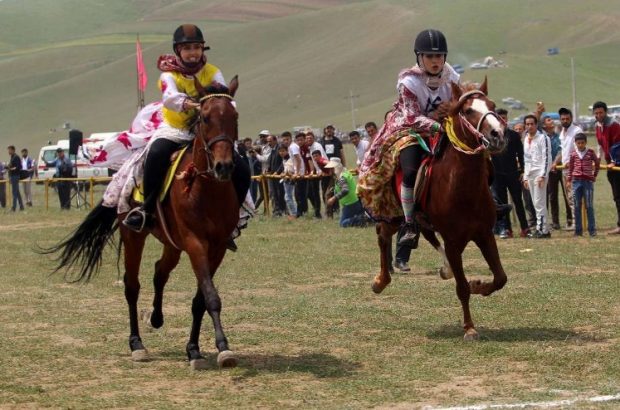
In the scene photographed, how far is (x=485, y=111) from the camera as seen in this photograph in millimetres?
9891

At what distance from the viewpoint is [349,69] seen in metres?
122

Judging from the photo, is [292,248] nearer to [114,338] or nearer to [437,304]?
[437,304]

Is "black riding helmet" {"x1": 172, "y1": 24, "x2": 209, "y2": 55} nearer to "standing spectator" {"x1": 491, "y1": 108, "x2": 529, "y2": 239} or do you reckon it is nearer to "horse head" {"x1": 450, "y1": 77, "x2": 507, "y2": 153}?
"horse head" {"x1": 450, "y1": 77, "x2": 507, "y2": 153}

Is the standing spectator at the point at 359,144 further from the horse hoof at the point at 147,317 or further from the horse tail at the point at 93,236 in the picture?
the horse hoof at the point at 147,317

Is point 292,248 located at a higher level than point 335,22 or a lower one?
lower

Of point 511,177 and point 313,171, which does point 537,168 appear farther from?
point 313,171

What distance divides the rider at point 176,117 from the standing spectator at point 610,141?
1123cm

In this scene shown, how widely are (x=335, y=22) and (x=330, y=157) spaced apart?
5086 inches

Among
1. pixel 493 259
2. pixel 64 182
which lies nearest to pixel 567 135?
pixel 493 259

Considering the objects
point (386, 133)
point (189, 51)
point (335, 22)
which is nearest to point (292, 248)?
point (386, 133)

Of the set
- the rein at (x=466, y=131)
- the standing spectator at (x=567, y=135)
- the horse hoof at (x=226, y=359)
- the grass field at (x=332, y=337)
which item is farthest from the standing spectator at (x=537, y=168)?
the horse hoof at (x=226, y=359)

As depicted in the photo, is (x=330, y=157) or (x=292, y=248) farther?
(x=330, y=157)

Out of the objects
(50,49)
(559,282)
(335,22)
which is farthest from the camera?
(50,49)

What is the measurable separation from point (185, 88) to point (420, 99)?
94.0 inches
